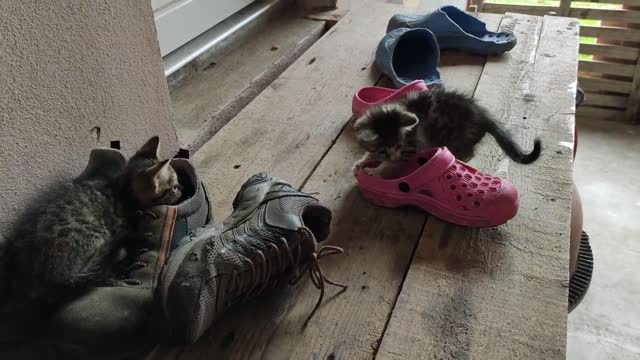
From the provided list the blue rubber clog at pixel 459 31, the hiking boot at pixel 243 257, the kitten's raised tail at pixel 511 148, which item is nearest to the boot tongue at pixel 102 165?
the hiking boot at pixel 243 257

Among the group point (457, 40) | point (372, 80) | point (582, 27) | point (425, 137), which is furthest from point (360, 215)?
point (582, 27)

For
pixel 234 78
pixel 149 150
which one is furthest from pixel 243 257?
pixel 234 78

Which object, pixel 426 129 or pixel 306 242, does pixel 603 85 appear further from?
pixel 306 242

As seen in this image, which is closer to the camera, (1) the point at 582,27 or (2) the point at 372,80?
(2) the point at 372,80

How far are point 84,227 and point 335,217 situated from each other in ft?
1.56

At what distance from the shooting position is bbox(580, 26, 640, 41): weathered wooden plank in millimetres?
2762

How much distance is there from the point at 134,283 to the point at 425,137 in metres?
0.69

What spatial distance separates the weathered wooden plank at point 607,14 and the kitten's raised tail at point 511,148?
75.8 inches

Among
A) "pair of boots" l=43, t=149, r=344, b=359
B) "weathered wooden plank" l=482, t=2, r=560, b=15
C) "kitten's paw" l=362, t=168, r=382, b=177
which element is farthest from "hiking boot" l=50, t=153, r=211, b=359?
"weathered wooden plank" l=482, t=2, r=560, b=15

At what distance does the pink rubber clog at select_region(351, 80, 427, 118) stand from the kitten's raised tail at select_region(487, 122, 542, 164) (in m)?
0.22

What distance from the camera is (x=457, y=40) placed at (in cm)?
180

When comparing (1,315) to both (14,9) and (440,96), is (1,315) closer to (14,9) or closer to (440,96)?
(14,9)

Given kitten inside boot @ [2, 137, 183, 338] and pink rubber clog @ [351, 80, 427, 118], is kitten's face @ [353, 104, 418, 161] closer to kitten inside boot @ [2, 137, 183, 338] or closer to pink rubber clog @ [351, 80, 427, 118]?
pink rubber clog @ [351, 80, 427, 118]

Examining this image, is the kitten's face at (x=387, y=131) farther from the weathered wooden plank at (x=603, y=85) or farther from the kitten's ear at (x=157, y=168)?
the weathered wooden plank at (x=603, y=85)
